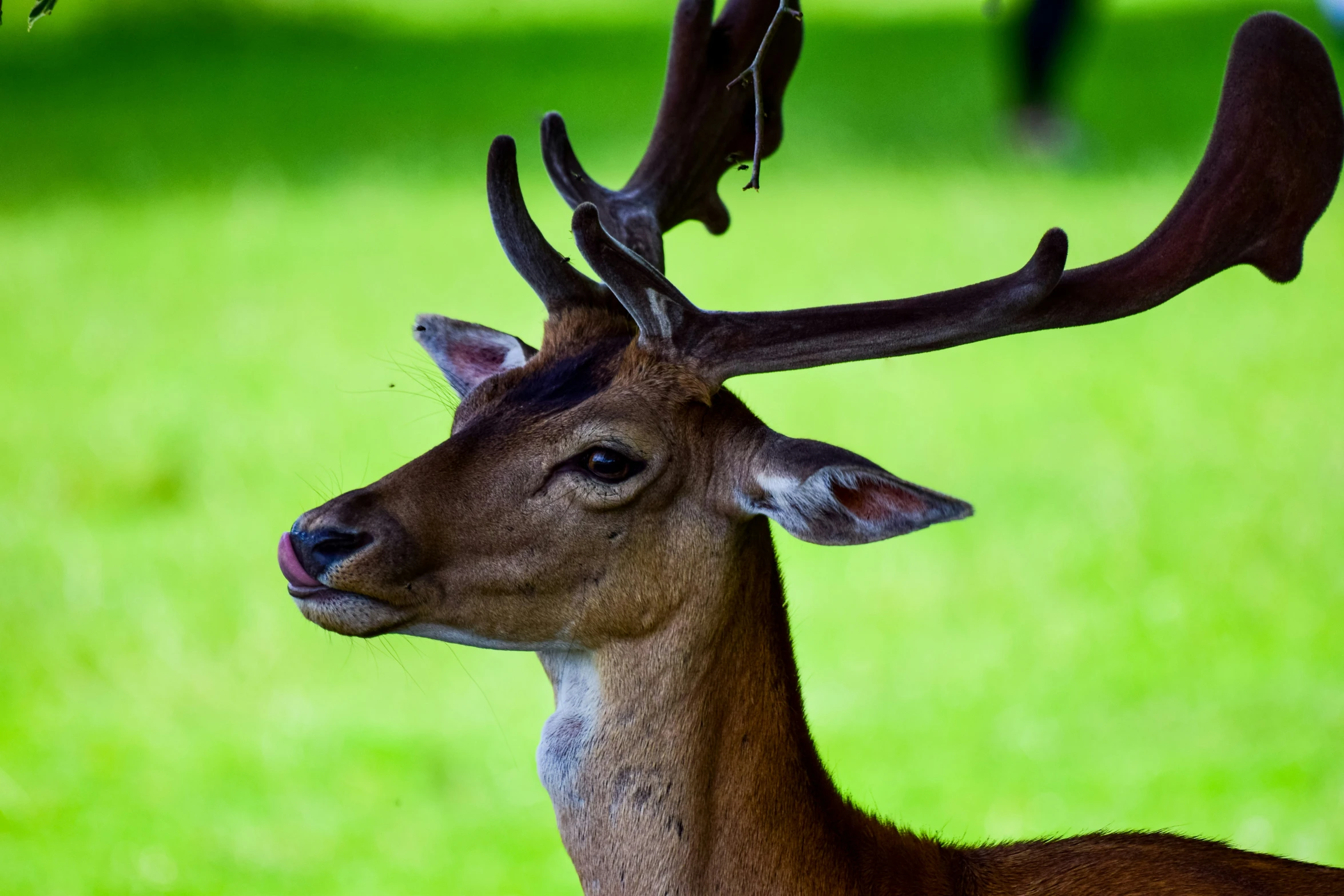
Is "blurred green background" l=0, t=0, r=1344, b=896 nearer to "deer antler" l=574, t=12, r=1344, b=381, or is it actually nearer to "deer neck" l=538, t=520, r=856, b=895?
"deer neck" l=538, t=520, r=856, b=895

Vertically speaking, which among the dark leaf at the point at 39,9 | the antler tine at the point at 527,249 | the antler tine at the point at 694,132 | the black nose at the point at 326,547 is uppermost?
the antler tine at the point at 694,132

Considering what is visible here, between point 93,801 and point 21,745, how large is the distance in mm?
660

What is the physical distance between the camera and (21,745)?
23.7 feet

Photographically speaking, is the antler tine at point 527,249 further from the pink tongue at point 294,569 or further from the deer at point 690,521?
the pink tongue at point 294,569

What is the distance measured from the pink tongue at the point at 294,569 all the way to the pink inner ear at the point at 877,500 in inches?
43.1

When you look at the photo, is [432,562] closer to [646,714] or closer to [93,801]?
[646,714]

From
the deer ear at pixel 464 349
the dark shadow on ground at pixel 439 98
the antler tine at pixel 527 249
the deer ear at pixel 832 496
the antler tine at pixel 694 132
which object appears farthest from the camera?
the dark shadow on ground at pixel 439 98

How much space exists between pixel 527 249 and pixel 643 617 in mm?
953

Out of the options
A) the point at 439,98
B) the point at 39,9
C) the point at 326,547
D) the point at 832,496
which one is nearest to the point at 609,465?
the point at 832,496

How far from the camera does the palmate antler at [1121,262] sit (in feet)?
11.3

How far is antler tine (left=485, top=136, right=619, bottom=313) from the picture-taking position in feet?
12.3

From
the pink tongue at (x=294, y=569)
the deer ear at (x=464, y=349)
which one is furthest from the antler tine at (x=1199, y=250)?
the pink tongue at (x=294, y=569)

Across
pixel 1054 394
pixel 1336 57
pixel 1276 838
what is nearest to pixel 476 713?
pixel 1276 838

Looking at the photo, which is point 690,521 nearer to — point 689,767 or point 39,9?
point 689,767
